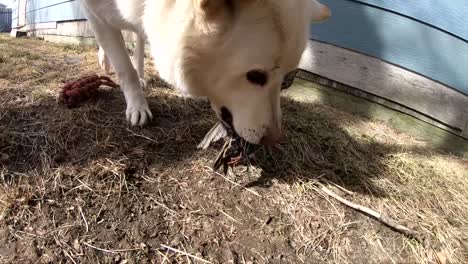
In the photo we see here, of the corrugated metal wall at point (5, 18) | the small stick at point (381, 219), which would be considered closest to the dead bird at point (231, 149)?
the small stick at point (381, 219)

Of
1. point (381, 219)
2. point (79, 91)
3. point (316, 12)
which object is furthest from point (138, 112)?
point (381, 219)

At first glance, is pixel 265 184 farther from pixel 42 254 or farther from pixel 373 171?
pixel 42 254

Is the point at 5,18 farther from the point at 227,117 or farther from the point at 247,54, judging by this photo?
the point at 247,54

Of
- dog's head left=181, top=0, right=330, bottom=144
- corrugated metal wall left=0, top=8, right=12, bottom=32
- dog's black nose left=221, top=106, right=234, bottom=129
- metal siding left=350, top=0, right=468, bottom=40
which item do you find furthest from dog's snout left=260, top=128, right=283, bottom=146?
corrugated metal wall left=0, top=8, right=12, bottom=32

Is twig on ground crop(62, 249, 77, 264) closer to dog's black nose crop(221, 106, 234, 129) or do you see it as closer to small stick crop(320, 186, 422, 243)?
dog's black nose crop(221, 106, 234, 129)

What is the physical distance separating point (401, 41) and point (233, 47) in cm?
185

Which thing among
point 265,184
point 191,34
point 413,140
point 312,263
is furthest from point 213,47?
point 413,140

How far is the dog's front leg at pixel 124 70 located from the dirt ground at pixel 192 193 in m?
0.07

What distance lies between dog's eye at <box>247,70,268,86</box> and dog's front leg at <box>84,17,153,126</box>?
901mm

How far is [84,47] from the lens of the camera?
5.05 m

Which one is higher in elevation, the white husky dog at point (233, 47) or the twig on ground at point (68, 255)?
the white husky dog at point (233, 47)

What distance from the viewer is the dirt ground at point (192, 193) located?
1.66 meters

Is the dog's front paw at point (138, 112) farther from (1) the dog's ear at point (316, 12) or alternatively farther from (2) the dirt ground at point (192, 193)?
(1) the dog's ear at point (316, 12)

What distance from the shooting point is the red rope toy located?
2.51 m
